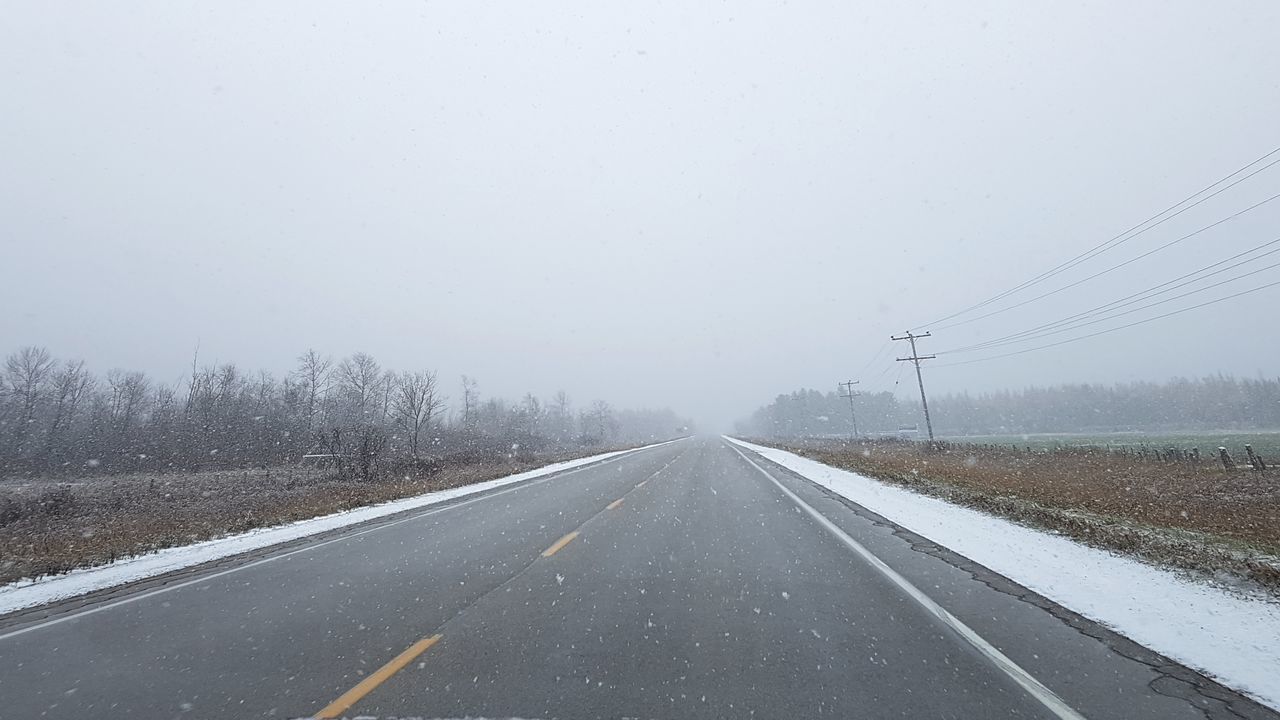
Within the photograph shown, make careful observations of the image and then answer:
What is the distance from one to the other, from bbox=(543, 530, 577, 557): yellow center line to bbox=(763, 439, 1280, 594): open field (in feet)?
26.7

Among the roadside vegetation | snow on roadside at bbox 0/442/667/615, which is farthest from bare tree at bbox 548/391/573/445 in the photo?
snow on roadside at bbox 0/442/667/615

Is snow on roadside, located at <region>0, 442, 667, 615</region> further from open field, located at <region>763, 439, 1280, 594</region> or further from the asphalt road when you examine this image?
open field, located at <region>763, 439, 1280, 594</region>

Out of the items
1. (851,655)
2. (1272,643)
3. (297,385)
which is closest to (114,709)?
(851,655)

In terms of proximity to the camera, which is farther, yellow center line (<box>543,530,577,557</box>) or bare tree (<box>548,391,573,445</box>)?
bare tree (<box>548,391,573,445</box>)

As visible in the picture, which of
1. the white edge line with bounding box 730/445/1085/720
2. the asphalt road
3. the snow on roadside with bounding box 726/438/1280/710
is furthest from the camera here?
the snow on roadside with bounding box 726/438/1280/710

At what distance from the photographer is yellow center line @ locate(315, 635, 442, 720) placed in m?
3.29

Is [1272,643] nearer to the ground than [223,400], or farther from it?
nearer to the ground

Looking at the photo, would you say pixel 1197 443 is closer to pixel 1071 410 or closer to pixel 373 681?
pixel 373 681

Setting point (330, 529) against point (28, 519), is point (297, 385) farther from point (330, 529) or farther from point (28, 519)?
point (330, 529)

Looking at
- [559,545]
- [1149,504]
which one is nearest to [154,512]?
[559,545]

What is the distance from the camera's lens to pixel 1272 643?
4141 mm

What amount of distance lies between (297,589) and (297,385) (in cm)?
7127

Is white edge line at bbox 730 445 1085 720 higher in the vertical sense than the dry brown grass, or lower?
lower

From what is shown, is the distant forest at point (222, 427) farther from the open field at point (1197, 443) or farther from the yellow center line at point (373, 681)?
the open field at point (1197, 443)
